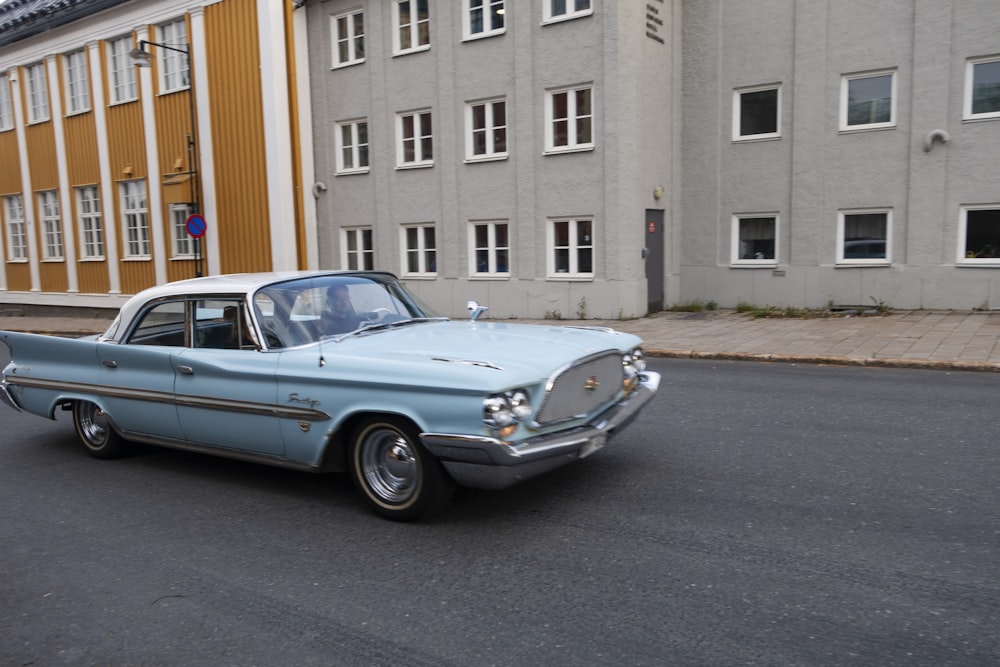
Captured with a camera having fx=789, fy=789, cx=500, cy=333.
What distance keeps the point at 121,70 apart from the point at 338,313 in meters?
22.6

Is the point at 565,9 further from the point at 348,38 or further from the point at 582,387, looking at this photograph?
the point at 582,387

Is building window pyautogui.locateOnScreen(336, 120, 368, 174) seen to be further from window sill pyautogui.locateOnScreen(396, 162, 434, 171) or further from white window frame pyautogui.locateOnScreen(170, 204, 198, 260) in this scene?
white window frame pyautogui.locateOnScreen(170, 204, 198, 260)

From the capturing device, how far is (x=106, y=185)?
25.0m

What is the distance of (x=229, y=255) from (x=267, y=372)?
723 inches

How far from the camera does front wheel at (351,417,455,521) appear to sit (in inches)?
179

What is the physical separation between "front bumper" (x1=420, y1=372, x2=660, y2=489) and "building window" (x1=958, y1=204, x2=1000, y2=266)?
44.8 feet

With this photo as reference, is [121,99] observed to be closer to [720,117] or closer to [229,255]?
[229,255]

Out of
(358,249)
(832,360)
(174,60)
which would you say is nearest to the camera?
(832,360)

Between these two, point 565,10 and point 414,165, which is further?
point 414,165

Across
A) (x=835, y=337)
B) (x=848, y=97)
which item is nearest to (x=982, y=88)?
(x=848, y=97)

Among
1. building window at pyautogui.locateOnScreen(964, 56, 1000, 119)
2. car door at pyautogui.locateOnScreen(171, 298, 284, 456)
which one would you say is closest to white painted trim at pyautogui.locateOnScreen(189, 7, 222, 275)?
car door at pyautogui.locateOnScreen(171, 298, 284, 456)

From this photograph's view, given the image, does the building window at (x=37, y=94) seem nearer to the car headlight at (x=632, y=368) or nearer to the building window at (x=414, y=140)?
the building window at (x=414, y=140)

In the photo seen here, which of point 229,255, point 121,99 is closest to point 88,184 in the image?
point 121,99

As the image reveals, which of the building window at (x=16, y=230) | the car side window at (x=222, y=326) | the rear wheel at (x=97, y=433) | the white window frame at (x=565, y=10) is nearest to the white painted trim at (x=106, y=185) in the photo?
the building window at (x=16, y=230)
